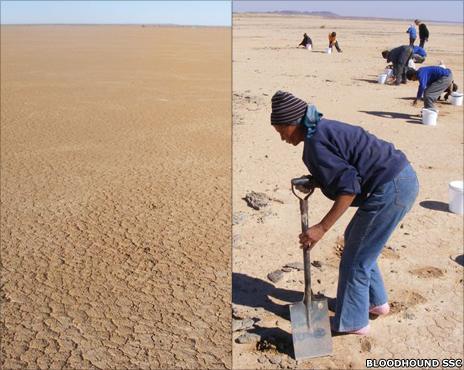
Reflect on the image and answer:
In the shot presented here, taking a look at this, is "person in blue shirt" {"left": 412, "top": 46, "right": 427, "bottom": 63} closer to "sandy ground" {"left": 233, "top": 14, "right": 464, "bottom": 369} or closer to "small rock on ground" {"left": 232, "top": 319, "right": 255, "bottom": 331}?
"sandy ground" {"left": 233, "top": 14, "right": 464, "bottom": 369}

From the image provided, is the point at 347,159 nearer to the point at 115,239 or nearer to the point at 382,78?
the point at 115,239

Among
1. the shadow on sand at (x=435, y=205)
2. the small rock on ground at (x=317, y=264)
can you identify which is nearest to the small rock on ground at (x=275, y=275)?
the small rock on ground at (x=317, y=264)

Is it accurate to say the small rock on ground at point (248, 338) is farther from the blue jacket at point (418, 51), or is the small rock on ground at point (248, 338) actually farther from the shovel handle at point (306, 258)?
the blue jacket at point (418, 51)

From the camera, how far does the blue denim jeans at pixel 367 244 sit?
8.48 ft

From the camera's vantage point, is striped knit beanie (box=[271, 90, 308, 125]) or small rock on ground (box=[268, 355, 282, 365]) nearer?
striped knit beanie (box=[271, 90, 308, 125])

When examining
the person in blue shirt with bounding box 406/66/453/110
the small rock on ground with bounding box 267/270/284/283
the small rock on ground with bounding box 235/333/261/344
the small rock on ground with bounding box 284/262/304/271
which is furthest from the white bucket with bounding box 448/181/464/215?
the person in blue shirt with bounding box 406/66/453/110

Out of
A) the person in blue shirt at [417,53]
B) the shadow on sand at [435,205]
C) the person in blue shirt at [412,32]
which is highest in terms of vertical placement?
the person in blue shirt at [412,32]

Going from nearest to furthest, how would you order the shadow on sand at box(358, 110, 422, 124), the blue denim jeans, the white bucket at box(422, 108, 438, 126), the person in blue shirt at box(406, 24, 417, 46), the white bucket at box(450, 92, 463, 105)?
the blue denim jeans, the person in blue shirt at box(406, 24, 417, 46), the white bucket at box(422, 108, 438, 126), the shadow on sand at box(358, 110, 422, 124), the white bucket at box(450, 92, 463, 105)

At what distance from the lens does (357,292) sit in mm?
2887

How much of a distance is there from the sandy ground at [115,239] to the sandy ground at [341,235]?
276mm

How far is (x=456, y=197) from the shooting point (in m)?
4.99

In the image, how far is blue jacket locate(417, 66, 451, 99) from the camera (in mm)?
7859

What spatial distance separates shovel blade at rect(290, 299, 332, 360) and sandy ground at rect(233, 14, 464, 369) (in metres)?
0.07

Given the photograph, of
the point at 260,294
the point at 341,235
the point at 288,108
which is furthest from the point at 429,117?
the point at 288,108
